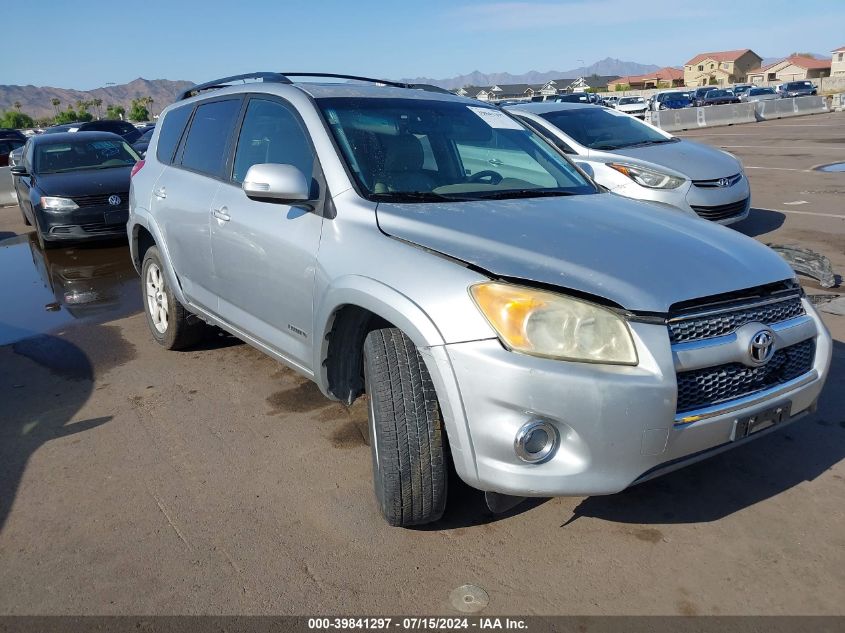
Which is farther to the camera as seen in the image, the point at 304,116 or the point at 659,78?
the point at 659,78

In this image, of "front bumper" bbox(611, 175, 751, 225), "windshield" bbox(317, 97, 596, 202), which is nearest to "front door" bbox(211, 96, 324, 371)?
"windshield" bbox(317, 97, 596, 202)

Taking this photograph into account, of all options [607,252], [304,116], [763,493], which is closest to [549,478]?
[607,252]

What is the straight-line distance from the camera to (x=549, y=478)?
250cm

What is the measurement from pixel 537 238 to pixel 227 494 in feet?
5.96

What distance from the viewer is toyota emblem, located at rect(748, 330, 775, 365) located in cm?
265

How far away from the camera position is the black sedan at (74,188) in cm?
920

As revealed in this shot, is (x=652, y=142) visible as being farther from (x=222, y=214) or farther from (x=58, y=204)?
(x=58, y=204)

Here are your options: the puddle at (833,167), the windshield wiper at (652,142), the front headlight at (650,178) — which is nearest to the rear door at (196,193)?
the front headlight at (650,178)

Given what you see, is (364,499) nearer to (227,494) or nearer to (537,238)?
(227,494)

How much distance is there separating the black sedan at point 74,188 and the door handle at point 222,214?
19.4ft

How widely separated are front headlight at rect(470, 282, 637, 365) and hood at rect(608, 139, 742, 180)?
5.70 metres

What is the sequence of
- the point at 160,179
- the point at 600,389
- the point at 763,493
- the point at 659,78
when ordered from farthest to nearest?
1. the point at 659,78
2. the point at 160,179
3. the point at 763,493
4. the point at 600,389

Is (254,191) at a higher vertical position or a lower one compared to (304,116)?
lower

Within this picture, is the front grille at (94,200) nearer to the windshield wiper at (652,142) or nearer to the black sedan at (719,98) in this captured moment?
the windshield wiper at (652,142)
